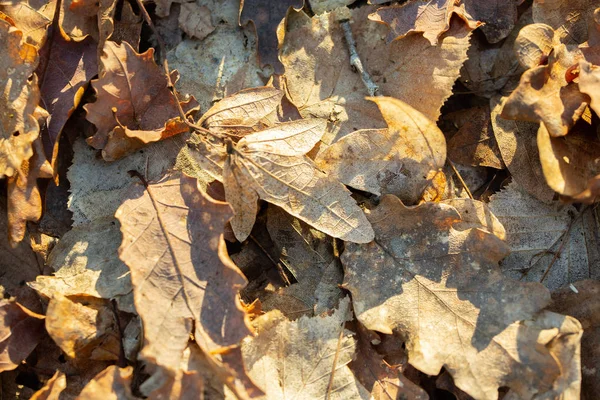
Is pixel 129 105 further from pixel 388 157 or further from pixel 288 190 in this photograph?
pixel 388 157

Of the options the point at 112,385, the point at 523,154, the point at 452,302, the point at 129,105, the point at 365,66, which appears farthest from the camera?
the point at 365,66

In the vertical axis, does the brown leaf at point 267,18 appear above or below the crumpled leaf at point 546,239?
above

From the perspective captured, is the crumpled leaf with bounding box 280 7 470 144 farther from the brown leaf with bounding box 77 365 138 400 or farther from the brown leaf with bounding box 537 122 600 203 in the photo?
the brown leaf with bounding box 77 365 138 400

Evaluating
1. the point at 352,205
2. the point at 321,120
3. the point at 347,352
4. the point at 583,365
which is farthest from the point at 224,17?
the point at 583,365

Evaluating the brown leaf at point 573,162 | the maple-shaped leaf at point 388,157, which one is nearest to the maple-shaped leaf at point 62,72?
the maple-shaped leaf at point 388,157

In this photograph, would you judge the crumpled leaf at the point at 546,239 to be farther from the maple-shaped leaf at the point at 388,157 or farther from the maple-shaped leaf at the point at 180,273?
the maple-shaped leaf at the point at 180,273

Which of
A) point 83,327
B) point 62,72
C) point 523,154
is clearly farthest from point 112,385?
point 523,154

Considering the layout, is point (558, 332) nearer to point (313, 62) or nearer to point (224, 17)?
point (313, 62)
